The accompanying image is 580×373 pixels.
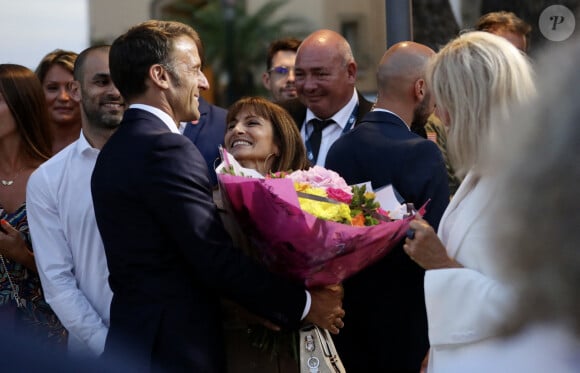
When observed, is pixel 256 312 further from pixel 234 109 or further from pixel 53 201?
pixel 234 109

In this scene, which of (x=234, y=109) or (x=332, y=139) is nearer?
(x=234, y=109)

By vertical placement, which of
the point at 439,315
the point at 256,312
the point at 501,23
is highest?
the point at 501,23

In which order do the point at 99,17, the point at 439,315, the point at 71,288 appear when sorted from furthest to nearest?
1. the point at 99,17
2. the point at 71,288
3. the point at 439,315

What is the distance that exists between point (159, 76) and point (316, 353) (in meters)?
1.17

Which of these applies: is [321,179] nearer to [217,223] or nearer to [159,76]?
[217,223]

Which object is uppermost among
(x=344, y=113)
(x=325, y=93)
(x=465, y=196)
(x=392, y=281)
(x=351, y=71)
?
(x=465, y=196)

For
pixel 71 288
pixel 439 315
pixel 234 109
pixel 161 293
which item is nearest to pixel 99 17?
pixel 234 109

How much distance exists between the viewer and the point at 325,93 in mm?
5539

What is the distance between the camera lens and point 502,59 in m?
3.07

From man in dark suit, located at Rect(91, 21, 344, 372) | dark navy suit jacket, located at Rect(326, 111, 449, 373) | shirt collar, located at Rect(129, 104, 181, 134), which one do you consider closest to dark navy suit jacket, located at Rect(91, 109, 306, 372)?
man in dark suit, located at Rect(91, 21, 344, 372)

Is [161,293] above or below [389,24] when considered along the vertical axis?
below

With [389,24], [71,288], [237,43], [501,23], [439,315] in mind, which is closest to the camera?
[439,315]

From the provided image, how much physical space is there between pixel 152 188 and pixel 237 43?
25.5 feet

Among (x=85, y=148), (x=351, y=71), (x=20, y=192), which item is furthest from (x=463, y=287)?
(x=351, y=71)
